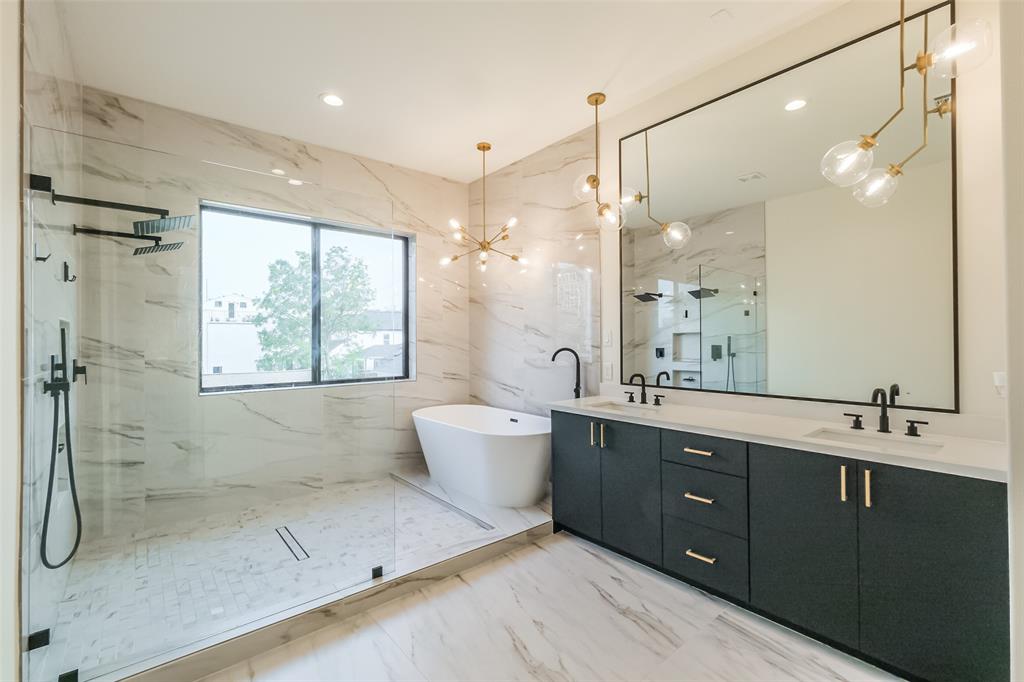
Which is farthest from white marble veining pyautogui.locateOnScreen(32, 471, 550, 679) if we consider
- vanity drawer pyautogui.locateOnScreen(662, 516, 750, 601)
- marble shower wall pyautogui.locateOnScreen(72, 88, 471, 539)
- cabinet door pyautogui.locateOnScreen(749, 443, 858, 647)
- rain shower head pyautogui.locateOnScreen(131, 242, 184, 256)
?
rain shower head pyautogui.locateOnScreen(131, 242, 184, 256)

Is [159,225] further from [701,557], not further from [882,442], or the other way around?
[882,442]

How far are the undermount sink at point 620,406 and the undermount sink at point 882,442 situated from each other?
3.07ft

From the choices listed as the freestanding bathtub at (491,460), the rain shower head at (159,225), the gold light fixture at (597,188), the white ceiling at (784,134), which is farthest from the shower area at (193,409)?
the white ceiling at (784,134)

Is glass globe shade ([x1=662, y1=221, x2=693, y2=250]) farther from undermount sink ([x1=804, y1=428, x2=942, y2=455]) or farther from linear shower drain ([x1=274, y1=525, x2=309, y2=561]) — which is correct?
linear shower drain ([x1=274, y1=525, x2=309, y2=561])

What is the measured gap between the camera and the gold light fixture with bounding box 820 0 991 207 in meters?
1.32

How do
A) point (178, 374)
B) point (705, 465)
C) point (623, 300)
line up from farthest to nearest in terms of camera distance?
point (623, 300)
point (178, 374)
point (705, 465)

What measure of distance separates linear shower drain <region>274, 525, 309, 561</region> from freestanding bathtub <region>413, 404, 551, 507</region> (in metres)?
1.18

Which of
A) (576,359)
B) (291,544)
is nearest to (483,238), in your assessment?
(576,359)

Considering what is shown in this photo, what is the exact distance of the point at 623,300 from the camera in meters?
3.07

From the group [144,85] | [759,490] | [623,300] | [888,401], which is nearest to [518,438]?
[623,300]

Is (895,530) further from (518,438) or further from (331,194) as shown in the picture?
(331,194)

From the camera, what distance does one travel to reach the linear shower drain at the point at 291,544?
93.4 inches

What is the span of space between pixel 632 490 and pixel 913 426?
126cm

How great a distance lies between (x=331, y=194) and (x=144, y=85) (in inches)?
51.0
